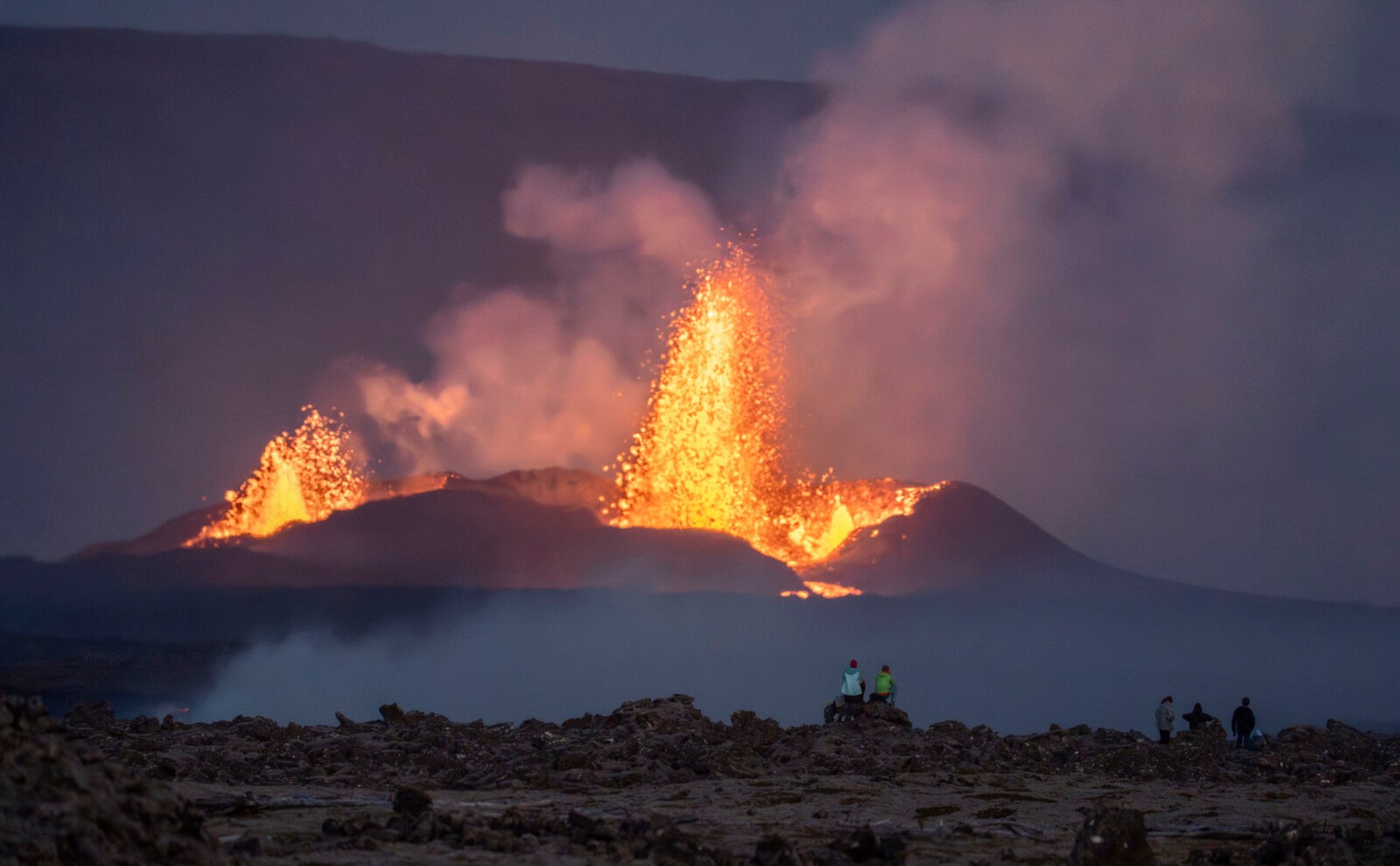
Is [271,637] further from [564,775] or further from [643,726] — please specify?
[564,775]

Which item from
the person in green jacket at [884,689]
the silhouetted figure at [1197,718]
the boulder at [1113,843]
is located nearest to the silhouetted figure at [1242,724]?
the silhouetted figure at [1197,718]

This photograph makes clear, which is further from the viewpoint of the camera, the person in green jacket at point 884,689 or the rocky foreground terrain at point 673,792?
the person in green jacket at point 884,689

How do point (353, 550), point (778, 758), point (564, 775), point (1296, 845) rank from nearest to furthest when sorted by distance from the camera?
point (1296, 845) < point (564, 775) < point (778, 758) < point (353, 550)

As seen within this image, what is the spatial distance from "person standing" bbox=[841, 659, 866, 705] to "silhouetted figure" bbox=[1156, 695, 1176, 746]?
4.54 meters

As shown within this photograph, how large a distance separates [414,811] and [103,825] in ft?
11.8

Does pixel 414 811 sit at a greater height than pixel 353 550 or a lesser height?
lesser

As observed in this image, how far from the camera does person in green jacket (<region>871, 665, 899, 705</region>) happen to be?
21.4 metres

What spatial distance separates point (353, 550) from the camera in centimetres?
4994

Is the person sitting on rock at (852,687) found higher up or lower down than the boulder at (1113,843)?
higher up

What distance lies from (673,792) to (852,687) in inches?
263

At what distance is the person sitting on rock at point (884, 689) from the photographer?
21.4 metres

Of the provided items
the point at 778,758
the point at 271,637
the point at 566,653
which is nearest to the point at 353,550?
the point at 271,637

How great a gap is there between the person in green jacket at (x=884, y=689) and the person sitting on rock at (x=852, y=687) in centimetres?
22

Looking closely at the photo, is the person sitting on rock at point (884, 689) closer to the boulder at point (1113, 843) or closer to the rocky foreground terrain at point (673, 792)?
the rocky foreground terrain at point (673, 792)
